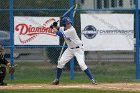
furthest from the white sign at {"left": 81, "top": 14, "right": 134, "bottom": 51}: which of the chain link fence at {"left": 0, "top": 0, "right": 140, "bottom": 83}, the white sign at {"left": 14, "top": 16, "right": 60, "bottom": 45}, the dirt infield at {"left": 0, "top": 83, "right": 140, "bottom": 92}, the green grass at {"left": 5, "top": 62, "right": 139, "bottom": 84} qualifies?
the dirt infield at {"left": 0, "top": 83, "right": 140, "bottom": 92}

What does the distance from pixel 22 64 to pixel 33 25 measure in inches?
53.5

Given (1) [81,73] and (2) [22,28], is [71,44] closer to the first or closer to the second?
(2) [22,28]

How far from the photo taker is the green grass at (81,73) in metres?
16.2

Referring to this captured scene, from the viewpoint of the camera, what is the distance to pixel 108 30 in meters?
16.3

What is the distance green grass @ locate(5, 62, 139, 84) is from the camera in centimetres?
1623

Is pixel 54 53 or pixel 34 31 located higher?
pixel 34 31

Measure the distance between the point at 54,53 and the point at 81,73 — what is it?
1188 mm

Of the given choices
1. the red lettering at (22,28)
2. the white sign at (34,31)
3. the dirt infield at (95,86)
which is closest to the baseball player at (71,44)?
the dirt infield at (95,86)

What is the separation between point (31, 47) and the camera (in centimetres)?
1617

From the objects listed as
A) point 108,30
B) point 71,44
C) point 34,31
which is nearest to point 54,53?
point 34,31

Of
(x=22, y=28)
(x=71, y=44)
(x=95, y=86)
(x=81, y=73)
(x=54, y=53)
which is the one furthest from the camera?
(x=81, y=73)

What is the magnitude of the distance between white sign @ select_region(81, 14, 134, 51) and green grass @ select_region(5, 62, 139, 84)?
909 mm

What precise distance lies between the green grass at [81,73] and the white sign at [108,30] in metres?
0.91

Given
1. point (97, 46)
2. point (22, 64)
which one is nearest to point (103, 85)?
point (97, 46)
